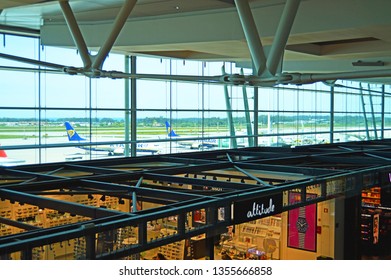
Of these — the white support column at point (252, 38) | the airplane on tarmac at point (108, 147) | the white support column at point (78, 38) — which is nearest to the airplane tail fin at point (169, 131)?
the airplane on tarmac at point (108, 147)

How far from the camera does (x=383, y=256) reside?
17875mm

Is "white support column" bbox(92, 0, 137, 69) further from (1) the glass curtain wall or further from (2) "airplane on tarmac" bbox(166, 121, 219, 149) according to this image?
(2) "airplane on tarmac" bbox(166, 121, 219, 149)

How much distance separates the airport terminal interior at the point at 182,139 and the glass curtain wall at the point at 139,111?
69 millimetres

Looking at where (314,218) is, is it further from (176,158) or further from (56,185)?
(56,185)

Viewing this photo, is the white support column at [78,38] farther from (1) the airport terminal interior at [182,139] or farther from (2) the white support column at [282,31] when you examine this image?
(2) the white support column at [282,31]

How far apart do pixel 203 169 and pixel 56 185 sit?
3357mm

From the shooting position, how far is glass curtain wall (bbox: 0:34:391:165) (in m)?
20.8

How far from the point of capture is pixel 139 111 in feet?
80.5

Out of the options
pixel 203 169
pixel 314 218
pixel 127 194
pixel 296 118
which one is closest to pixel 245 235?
pixel 314 218

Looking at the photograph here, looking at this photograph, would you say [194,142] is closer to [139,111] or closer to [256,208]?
[139,111]

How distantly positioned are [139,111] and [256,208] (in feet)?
53.2

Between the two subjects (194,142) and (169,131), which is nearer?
(169,131)

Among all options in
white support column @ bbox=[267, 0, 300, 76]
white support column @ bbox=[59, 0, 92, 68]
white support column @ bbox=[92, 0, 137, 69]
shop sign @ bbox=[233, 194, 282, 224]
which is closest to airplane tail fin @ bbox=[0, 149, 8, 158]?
white support column @ bbox=[59, 0, 92, 68]

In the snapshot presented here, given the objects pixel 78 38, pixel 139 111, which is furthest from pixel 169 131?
pixel 78 38
